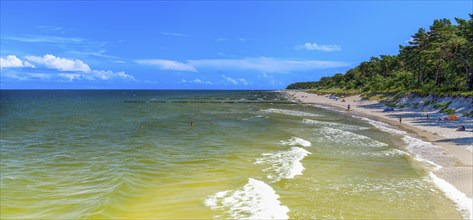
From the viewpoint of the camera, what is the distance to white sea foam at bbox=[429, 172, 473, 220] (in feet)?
37.0

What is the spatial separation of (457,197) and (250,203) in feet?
27.2

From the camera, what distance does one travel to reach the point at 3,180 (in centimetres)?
1686

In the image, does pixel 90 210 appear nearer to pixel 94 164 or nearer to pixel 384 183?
pixel 94 164

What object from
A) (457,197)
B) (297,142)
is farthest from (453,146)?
(457,197)

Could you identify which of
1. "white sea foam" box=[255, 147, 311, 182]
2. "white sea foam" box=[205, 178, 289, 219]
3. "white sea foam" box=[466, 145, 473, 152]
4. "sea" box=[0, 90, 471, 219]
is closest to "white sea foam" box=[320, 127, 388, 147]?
"sea" box=[0, 90, 471, 219]

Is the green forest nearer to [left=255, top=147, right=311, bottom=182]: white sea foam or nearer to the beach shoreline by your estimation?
the beach shoreline

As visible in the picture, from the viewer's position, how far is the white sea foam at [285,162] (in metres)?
17.4

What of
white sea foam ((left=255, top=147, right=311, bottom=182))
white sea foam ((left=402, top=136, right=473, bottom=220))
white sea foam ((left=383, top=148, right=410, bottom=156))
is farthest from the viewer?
white sea foam ((left=383, top=148, right=410, bottom=156))

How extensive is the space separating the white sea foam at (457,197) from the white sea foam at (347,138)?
11.4 m

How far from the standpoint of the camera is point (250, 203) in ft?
42.7

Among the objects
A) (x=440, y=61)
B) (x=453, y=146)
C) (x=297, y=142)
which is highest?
(x=440, y=61)

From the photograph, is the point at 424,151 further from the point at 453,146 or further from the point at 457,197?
the point at 457,197

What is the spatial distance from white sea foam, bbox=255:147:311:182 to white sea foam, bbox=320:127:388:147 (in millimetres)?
6001

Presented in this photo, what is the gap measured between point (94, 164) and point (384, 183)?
16.9 m
